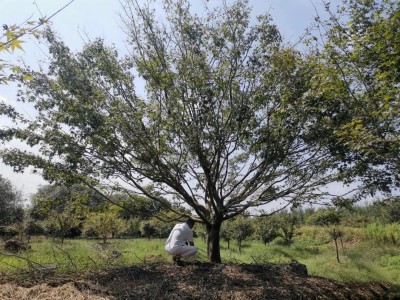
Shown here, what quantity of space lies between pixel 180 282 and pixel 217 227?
3143 millimetres

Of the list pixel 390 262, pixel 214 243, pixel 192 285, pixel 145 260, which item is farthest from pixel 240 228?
pixel 192 285

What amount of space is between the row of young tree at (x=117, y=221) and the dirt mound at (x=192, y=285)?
2023 mm

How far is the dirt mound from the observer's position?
5105mm

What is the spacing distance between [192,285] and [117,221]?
64.2 feet

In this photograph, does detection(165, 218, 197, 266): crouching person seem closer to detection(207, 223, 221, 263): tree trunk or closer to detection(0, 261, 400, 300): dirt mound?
detection(0, 261, 400, 300): dirt mound

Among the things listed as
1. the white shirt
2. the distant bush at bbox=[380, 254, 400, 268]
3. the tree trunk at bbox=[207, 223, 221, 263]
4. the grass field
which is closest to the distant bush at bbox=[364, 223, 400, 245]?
the grass field

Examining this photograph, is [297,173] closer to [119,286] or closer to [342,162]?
[342,162]

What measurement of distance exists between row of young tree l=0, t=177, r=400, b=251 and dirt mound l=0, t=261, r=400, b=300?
79.7 inches

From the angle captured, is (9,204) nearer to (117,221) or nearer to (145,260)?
(117,221)

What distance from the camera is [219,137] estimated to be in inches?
319

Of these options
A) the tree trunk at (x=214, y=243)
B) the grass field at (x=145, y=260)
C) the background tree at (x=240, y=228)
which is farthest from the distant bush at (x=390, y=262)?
the background tree at (x=240, y=228)

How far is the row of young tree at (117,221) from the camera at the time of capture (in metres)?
8.71

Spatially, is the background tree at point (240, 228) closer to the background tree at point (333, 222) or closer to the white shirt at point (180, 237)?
the background tree at point (333, 222)

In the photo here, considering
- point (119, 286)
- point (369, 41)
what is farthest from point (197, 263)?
point (369, 41)
